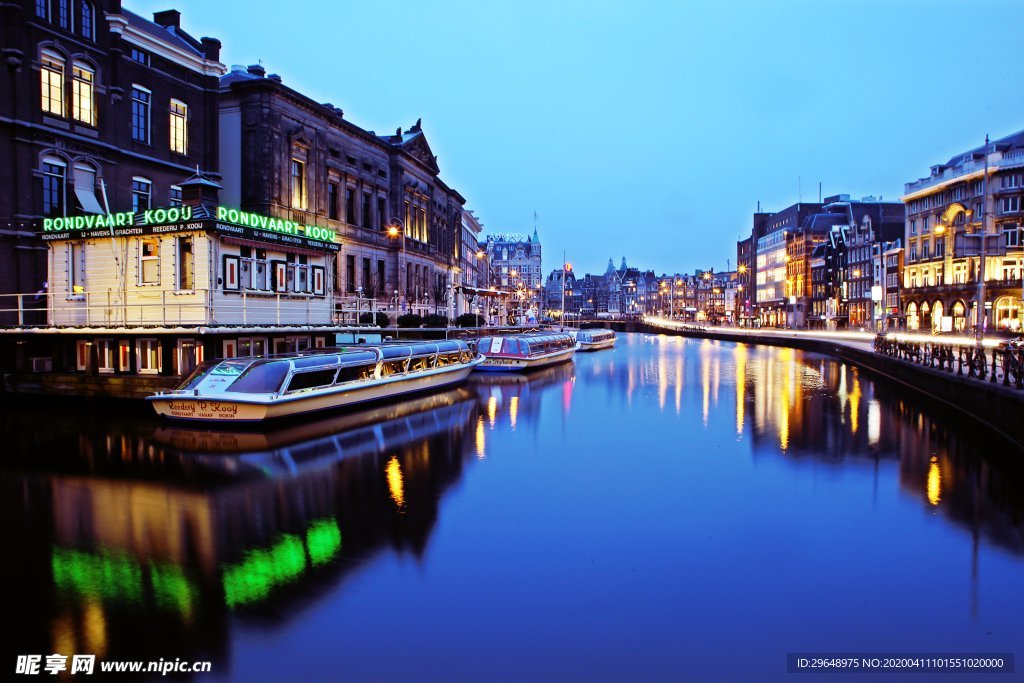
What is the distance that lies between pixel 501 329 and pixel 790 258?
8881 centimetres

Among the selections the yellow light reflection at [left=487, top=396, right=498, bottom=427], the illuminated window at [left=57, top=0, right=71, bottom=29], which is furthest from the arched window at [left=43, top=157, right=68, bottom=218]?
the yellow light reflection at [left=487, top=396, right=498, bottom=427]

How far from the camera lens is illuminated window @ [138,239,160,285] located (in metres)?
26.9

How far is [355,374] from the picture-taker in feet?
88.7

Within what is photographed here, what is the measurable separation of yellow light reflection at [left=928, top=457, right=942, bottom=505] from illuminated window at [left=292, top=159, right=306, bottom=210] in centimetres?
4230

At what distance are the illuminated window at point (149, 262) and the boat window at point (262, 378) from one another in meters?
7.64

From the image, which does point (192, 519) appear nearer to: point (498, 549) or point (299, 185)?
point (498, 549)

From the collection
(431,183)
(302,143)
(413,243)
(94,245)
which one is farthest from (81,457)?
(431,183)

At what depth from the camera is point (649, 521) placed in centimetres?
1411

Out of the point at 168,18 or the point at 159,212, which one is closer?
the point at 159,212

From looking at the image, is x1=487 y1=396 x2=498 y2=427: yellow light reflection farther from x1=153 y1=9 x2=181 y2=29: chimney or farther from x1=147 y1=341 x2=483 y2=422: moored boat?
x1=153 y1=9 x2=181 y2=29: chimney

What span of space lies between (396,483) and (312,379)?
343 inches

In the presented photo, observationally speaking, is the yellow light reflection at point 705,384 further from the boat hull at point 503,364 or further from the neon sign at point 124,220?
the neon sign at point 124,220

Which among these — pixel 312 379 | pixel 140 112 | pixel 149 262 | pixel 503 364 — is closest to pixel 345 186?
pixel 140 112

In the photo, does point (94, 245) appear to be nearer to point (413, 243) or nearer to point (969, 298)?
point (413, 243)
